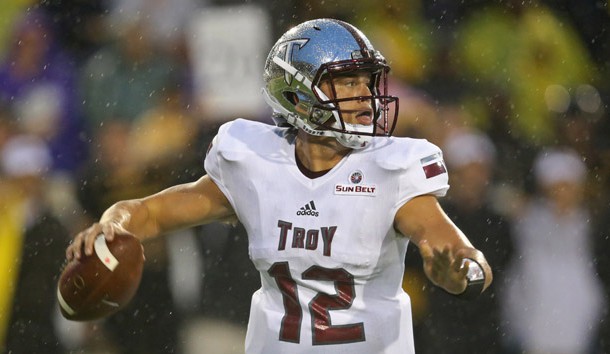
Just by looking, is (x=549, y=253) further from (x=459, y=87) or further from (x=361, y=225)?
(x=361, y=225)

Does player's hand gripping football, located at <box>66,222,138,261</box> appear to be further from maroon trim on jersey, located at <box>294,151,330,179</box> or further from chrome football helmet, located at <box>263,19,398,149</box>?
chrome football helmet, located at <box>263,19,398,149</box>

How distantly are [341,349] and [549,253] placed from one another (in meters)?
2.60

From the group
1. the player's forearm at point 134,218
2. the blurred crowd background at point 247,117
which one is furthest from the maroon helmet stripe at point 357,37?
the blurred crowd background at point 247,117

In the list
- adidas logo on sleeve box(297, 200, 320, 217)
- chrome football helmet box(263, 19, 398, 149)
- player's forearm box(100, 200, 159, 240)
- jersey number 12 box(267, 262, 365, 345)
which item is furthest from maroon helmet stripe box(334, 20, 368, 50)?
player's forearm box(100, 200, 159, 240)

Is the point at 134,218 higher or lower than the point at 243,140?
lower

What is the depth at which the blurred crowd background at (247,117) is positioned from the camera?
5594 millimetres

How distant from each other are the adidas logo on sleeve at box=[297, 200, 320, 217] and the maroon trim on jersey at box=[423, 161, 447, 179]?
0.36m

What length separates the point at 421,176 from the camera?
3.24 metres

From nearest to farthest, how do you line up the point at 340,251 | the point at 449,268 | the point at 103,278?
the point at 449,268 < the point at 103,278 < the point at 340,251

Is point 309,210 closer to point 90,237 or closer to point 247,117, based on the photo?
point 90,237

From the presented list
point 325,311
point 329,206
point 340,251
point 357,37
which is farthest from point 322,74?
point 325,311

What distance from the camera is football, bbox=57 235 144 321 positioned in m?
3.14

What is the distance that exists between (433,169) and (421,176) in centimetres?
5

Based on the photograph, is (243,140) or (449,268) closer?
(449,268)
